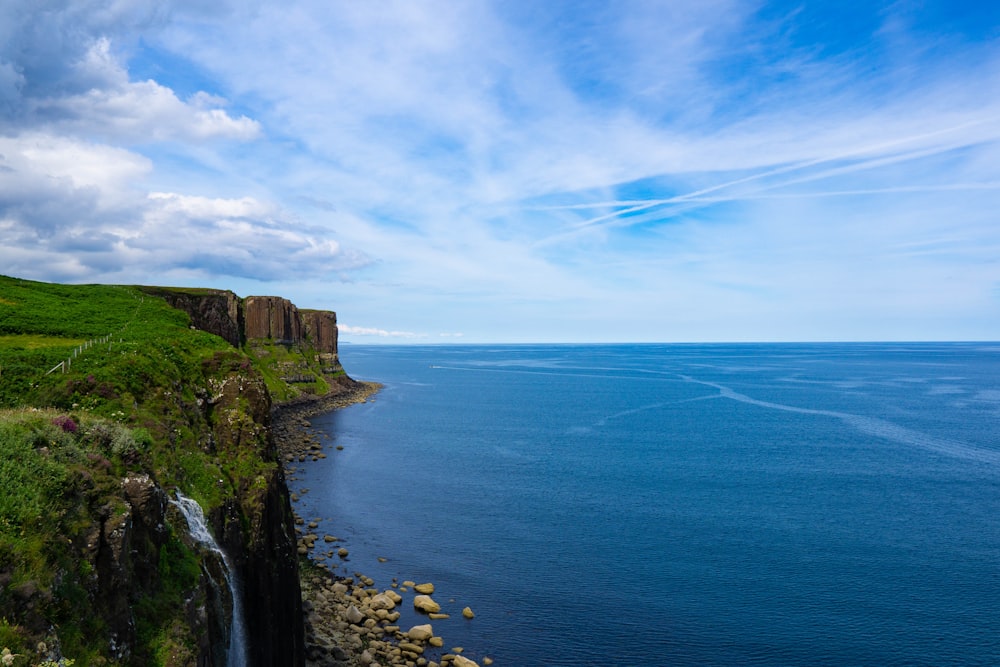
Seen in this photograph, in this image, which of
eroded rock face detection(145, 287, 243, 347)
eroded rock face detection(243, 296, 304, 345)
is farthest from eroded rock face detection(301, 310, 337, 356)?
eroded rock face detection(145, 287, 243, 347)

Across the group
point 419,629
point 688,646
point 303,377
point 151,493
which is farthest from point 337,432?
point 151,493

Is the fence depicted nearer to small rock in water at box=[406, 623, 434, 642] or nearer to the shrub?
the shrub

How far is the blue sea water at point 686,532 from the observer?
Answer: 121 ft

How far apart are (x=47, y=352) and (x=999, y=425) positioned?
128984 millimetres

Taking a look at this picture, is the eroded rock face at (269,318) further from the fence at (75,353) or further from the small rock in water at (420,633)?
the small rock in water at (420,633)

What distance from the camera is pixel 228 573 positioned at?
73.8 feet

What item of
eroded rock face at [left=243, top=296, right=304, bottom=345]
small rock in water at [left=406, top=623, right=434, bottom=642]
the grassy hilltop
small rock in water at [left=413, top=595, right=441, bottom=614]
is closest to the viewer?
the grassy hilltop

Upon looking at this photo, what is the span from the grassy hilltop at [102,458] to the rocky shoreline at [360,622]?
12.2 m

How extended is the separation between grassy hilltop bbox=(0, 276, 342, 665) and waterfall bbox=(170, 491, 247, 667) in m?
0.93

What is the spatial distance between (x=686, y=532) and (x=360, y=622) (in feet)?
100

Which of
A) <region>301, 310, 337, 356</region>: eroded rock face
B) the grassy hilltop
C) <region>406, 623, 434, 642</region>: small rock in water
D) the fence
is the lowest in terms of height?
<region>406, 623, 434, 642</region>: small rock in water

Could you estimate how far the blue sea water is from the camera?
36781 millimetres

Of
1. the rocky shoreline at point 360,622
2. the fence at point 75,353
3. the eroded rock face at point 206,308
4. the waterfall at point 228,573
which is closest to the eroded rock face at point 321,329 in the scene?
the eroded rock face at point 206,308

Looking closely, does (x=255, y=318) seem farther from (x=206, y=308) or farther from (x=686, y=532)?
(x=686, y=532)
